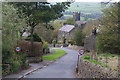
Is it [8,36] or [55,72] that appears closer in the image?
[8,36]

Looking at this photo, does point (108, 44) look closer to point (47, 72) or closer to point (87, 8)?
point (47, 72)

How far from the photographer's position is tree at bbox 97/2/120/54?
816 inches

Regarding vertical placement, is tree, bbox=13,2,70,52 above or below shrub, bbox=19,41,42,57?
above

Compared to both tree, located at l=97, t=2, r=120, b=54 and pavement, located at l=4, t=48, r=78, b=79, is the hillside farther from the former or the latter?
pavement, located at l=4, t=48, r=78, b=79

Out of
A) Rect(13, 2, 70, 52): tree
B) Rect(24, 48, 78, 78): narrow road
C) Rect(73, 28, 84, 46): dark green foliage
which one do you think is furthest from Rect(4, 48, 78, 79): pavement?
Rect(73, 28, 84, 46): dark green foliage

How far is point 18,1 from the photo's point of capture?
29.2 metres

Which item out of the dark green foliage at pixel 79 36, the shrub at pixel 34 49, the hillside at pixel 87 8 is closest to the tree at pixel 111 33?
the hillside at pixel 87 8

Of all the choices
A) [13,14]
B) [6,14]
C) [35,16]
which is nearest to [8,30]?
[6,14]

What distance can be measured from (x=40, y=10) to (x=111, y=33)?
1352 cm

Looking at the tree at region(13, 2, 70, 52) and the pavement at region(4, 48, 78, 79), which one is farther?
the tree at region(13, 2, 70, 52)

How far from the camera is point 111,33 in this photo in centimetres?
2177

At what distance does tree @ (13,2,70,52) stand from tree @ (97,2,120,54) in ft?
31.7

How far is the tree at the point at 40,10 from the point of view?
31.1 meters

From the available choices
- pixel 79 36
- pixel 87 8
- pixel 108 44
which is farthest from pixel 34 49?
pixel 79 36
